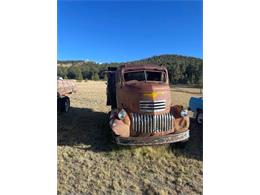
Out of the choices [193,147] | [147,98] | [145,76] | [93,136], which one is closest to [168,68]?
[145,76]

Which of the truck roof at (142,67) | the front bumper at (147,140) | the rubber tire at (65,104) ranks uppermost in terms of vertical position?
the truck roof at (142,67)

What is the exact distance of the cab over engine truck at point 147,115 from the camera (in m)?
4.42

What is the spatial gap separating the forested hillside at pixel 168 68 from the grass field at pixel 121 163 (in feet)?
0.80

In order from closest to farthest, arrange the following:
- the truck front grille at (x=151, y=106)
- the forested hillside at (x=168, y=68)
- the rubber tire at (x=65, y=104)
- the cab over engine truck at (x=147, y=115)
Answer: the forested hillside at (x=168, y=68), the cab over engine truck at (x=147, y=115), the truck front grille at (x=151, y=106), the rubber tire at (x=65, y=104)

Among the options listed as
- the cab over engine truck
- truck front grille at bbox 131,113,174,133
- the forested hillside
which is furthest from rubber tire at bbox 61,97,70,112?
truck front grille at bbox 131,113,174,133

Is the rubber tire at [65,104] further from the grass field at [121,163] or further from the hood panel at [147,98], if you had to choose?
the hood panel at [147,98]

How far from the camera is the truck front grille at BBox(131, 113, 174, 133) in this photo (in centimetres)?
451

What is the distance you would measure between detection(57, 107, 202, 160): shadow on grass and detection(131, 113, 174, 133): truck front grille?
0.36 metres

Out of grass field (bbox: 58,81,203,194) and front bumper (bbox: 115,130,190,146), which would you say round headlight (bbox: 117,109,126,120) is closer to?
front bumper (bbox: 115,130,190,146)

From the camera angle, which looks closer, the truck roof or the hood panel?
the hood panel

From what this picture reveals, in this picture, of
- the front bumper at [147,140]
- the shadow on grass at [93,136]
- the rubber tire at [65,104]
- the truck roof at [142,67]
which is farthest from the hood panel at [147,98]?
the rubber tire at [65,104]

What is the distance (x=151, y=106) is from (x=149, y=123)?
0.25 m
